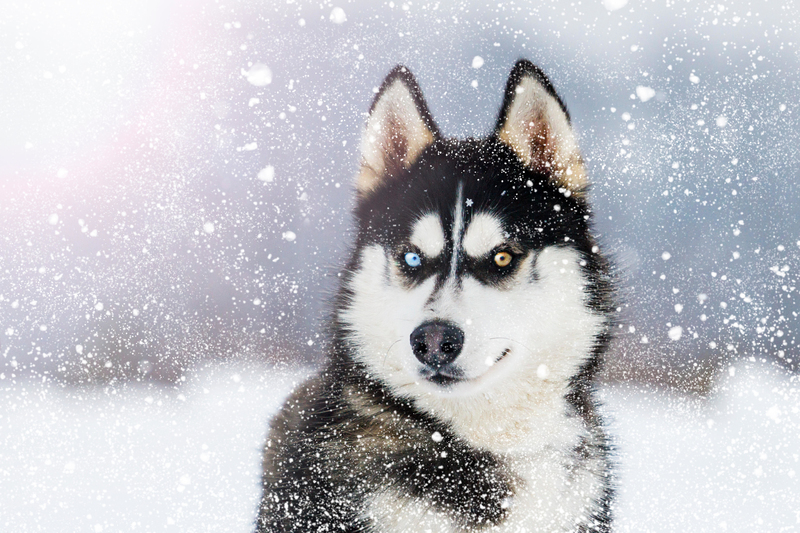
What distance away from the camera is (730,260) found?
1.51 meters

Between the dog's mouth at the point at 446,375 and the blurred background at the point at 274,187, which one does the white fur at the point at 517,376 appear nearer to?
the dog's mouth at the point at 446,375

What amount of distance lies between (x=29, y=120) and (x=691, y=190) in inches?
90.5

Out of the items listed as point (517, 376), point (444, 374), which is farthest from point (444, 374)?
point (517, 376)

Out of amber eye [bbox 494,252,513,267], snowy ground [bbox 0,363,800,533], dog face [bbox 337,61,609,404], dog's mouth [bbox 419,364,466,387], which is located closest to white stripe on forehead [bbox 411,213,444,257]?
dog face [bbox 337,61,609,404]

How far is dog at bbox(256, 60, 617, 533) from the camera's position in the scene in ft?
3.82

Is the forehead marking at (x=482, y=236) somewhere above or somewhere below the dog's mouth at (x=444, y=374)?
above

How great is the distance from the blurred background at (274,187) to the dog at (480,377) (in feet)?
0.77

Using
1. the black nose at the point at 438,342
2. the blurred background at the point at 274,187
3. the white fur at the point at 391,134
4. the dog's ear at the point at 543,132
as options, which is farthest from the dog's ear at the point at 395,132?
the black nose at the point at 438,342

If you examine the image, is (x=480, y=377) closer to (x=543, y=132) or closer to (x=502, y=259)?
(x=502, y=259)

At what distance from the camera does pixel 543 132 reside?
1.26m

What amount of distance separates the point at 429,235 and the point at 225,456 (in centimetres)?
99

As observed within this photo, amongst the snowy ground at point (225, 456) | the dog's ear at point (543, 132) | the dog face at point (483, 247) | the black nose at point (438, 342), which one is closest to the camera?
the black nose at point (438, 342)

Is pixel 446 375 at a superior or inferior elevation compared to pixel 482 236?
inferior

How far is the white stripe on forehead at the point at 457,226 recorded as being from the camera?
116cm
